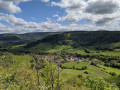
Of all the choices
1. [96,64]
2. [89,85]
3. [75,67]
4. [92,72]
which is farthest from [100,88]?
[96,64]

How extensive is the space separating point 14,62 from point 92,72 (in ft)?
390

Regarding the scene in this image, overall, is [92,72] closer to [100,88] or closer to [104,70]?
[104,70]

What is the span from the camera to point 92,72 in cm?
12056

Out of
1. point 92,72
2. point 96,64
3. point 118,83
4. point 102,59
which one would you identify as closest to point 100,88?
point 118,83

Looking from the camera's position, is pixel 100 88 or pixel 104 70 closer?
pixel 100 88

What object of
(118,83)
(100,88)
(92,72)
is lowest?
(92,72)

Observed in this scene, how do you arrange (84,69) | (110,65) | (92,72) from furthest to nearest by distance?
1. (110,65)
2. (84,69)
3. (92,72)

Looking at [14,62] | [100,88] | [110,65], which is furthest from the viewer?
[14,62]

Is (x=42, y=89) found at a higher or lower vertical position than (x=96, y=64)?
higher

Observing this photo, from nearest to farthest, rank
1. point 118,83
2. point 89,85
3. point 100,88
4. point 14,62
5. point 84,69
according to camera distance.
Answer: point 100,88 → point 89,85 → point 118,83 → point 84,69 → point 14,62

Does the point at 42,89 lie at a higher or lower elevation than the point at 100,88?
higher

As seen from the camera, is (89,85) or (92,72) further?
(92,72)

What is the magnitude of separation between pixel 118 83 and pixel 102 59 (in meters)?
118

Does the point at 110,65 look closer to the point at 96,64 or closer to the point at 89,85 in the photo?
the point at 96,64
